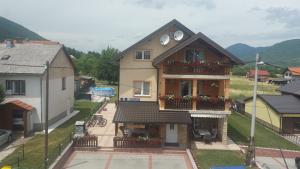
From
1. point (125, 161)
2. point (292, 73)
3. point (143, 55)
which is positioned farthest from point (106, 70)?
point (125, 161)

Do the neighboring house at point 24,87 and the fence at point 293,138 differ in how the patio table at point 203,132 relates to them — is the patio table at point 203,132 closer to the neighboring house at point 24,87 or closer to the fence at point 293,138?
the fence at point 293,138

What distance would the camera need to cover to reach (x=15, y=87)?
31.1m

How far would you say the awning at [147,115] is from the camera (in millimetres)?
26828

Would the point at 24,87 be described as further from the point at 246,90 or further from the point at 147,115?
the point at 246,90

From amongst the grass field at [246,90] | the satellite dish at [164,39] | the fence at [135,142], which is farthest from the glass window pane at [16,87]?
the grass field at [246,90]

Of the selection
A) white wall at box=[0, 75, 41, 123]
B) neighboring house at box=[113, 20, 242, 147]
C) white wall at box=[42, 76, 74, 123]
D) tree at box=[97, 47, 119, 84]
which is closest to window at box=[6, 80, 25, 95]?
white wall at box=[0, 75, 41, 123]

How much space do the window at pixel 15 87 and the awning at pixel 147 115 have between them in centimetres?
923

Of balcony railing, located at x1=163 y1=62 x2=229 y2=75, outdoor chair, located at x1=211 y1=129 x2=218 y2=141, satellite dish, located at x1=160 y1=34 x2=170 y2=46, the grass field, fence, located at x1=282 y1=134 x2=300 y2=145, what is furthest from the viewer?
the grass field

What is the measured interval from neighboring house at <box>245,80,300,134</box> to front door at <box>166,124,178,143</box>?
11264 mm

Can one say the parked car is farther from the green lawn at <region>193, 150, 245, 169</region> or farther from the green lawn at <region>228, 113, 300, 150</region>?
the green lawn at <region>228, 113, 300, 150</region>

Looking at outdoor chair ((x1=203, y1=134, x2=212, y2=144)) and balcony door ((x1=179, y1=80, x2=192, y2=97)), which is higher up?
balcony door ((x1=179, y1=80, x2=192, y2=97))

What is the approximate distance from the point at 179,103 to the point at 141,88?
169 inches

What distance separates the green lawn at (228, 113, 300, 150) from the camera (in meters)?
30.4

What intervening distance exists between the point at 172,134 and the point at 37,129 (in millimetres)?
12633
